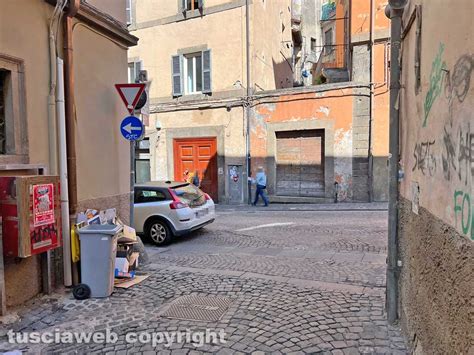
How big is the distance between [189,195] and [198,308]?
464 cm

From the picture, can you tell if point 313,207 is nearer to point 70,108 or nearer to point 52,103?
point 70,108

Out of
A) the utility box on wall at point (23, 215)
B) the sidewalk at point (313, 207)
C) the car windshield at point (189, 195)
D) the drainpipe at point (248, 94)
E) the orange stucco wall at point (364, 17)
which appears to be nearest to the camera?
the utility box on wall at point (23, 215)

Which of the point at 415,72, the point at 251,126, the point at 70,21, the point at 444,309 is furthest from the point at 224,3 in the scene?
the point at 444,309

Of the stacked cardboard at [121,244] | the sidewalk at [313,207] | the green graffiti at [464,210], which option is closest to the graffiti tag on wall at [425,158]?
the green graffiti at [464,210]

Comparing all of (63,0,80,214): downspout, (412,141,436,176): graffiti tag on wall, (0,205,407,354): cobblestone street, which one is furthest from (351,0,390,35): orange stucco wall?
(412,141,436,176): graffiti tag on wall

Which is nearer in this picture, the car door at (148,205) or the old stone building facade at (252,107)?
the car door at (148,205)

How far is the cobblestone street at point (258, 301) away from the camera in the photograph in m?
3.74

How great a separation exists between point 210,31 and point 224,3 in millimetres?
1249

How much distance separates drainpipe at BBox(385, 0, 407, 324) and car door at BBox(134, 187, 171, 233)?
5.44m

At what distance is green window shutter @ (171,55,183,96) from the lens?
1706 centimetres

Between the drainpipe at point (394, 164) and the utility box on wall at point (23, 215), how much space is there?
4039 mm

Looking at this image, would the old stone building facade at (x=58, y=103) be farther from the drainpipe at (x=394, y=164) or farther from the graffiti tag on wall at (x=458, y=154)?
the graffiti tag on wall at (x=458, y=154)

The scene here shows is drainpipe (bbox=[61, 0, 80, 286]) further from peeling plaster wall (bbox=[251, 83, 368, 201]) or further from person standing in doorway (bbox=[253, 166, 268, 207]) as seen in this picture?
peeling plaster wall (bbox=[251, 83, 368, 201])

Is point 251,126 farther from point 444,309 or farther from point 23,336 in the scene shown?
point 444,309
